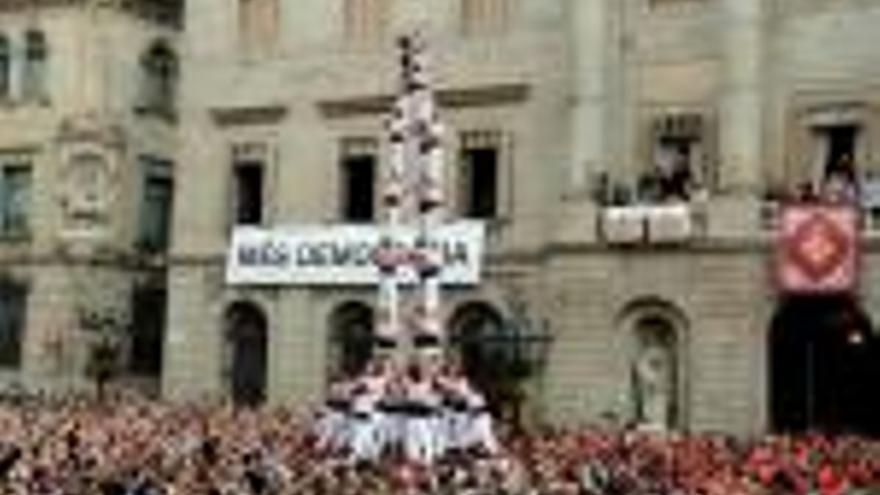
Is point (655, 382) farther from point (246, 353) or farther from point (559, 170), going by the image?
point (246, 353)

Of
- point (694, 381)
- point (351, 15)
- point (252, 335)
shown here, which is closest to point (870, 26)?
point (694, 381)

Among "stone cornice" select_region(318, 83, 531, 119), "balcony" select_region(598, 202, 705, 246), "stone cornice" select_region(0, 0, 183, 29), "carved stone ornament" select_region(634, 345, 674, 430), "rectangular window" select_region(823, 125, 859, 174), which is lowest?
"carved stone ornament" select_region(634, 345, 674, 430)

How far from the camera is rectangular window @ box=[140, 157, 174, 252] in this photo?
60.3 meters

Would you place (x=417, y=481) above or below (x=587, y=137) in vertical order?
below

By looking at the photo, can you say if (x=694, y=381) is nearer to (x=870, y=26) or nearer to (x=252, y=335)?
(x=870, y=26)

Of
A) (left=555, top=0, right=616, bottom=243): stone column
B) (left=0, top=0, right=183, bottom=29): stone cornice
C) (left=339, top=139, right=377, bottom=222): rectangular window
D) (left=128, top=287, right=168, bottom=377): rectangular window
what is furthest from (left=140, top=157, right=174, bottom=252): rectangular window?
(left=555, top=0, right=616, bottom=243): stone column

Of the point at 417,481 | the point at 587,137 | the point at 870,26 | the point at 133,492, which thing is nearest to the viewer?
the point at 133,492

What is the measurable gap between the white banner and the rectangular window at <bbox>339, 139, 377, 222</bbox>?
763 millimetres

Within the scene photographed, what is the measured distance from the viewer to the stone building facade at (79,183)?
58.2m

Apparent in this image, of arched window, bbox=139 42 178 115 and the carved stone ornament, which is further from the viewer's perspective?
arched window, bbox=139 42 178 115

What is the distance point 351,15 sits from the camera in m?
52.6

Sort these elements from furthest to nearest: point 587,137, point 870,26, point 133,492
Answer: point 587,137 < point 870,26 < point 133,492

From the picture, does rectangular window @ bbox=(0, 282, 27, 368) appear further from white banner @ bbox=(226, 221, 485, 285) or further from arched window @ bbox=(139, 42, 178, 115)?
white banner @ bbox=(226, 221, 485, 285)

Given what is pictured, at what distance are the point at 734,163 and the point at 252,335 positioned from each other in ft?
44.1
